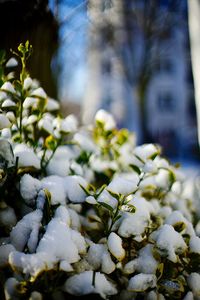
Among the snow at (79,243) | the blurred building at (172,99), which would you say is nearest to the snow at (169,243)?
the snow at (79,243)

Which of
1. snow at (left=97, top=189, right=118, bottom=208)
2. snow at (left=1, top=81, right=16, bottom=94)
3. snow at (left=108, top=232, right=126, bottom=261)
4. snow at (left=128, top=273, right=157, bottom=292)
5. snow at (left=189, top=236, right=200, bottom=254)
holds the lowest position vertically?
snow at (left=128, top=273, right=157, bottom=292)

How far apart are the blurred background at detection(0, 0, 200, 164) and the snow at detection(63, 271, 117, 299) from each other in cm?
121

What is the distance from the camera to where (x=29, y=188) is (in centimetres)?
106

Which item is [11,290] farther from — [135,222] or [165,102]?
[165,102]

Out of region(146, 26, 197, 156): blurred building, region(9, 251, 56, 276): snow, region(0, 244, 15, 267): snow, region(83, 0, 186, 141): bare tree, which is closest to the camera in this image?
region(9, 251, 56, 276): snow

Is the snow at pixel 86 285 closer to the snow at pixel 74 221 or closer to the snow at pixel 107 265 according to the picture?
the snow at pixel 107 265

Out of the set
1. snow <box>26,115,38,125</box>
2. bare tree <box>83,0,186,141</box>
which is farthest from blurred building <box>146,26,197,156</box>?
snow <box>26,115,38,125</box>

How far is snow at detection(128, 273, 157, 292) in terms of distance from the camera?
3.11ft

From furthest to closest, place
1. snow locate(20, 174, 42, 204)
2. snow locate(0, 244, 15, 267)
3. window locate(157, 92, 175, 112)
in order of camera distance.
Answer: window locate(157, 92, 175, 112), snow locate(20, 174, 42, 204), snow locate(0, 244, 15, 267)

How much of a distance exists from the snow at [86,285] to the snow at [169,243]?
0.63ft

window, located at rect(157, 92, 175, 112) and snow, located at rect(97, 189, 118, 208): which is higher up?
snow, located at rect(97, 189, 118, 208)

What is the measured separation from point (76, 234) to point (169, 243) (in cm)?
28

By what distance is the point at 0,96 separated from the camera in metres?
1.15

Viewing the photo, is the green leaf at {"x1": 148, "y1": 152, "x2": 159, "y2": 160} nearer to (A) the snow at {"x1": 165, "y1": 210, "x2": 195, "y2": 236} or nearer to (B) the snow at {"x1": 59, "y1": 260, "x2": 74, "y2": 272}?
(A) the snow at {"x1": 165, "y1": 210, "x2": 195, "y2": 236}
